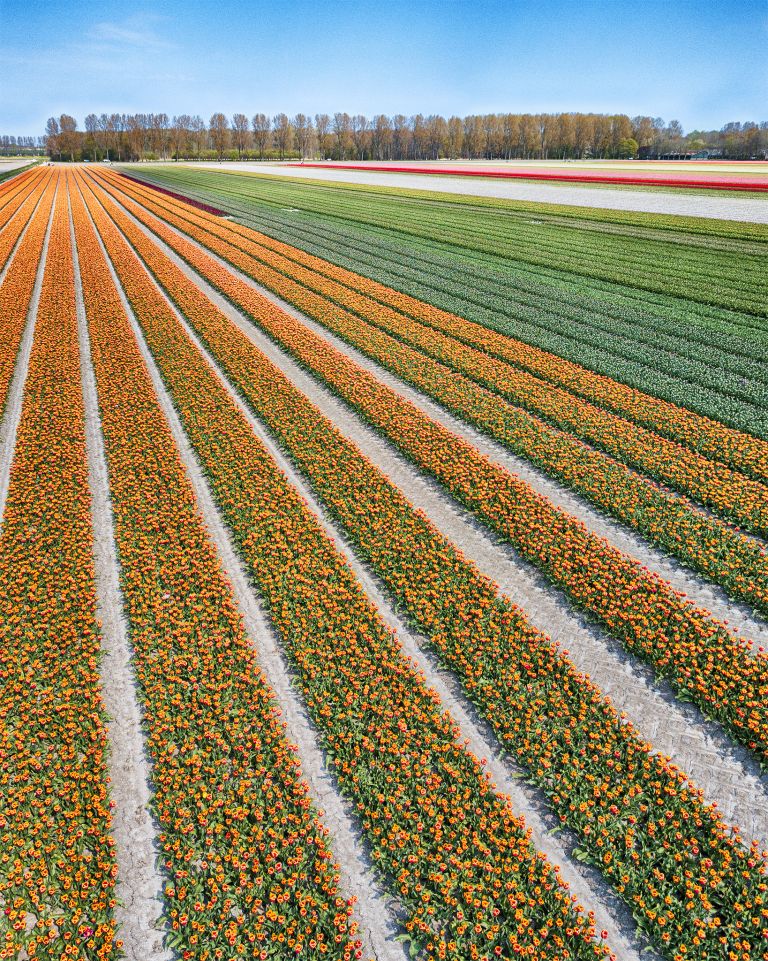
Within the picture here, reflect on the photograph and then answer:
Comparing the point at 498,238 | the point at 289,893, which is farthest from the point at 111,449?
the point at 498,238

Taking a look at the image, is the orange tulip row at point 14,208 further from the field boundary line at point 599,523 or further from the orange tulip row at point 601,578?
the orange tulip row at point 601,578

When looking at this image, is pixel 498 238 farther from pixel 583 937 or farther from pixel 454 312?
pixel 583 937

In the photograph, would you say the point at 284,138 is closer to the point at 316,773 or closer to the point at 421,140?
the point at 421,140

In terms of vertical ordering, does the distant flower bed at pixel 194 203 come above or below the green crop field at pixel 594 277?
above

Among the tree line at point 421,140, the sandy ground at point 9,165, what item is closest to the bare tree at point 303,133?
the tree line at point 421,140

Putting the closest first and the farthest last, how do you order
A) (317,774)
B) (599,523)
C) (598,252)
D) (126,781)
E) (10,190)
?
(126,781) < (317,774) < (599,523) < (598,252) < (10,190)

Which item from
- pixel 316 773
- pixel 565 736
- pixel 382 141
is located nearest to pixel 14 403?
pixel 316 773
